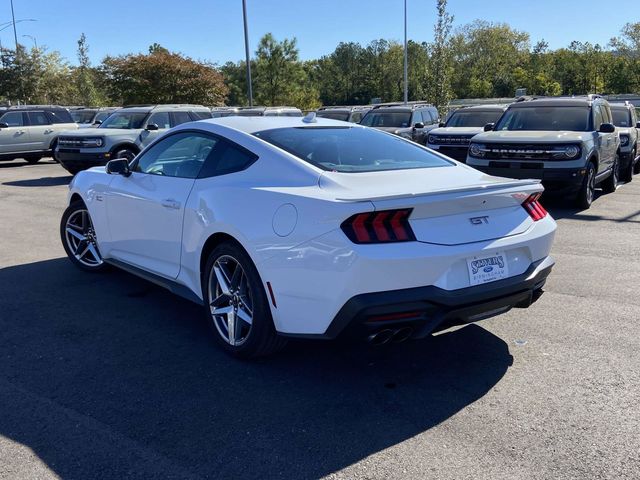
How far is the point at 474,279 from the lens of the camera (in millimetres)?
3631

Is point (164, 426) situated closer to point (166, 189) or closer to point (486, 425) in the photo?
point (486, 425)

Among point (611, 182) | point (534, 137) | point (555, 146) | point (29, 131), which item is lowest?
point (611, 182)

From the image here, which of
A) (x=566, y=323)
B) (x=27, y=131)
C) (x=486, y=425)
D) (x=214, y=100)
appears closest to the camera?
(x=486, y=425)

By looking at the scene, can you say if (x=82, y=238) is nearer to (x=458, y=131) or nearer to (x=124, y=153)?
(x=124, y=153)

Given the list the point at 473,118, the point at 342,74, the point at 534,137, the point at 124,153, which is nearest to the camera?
the point at 534,137

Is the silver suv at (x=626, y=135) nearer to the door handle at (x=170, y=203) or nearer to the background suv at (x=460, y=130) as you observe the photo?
the background suv at (x=460, y=130)

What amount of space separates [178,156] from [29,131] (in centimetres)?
1765

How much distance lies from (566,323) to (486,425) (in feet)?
6.11

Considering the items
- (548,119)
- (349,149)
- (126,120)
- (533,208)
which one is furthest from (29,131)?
(533,208)

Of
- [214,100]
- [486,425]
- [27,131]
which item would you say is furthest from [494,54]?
[486,425]

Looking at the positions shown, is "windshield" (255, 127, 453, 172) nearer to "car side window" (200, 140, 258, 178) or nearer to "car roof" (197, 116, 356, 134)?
"car roof" (197, 116, 356, 134)

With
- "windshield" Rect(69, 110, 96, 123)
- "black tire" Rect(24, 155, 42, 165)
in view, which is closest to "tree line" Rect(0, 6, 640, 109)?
"windshield" Rect(69, 110, 96, 123)

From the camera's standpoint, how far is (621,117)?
14.9 metres

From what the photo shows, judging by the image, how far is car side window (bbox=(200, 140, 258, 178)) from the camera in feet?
14.3
